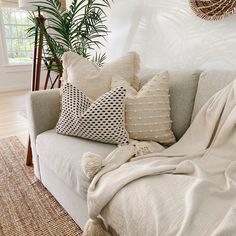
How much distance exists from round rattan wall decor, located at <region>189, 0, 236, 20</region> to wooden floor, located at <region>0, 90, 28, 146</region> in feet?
6.75

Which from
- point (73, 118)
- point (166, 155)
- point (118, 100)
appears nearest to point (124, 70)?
point (118, 100)

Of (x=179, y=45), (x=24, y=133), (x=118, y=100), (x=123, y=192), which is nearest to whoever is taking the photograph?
(x=123, y=192)

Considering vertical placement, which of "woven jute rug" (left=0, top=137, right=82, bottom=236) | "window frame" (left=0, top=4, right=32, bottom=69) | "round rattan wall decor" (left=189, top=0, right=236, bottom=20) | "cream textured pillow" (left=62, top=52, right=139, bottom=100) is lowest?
"woven jute rug" (left=0, top=137, right=82, bottom=236)

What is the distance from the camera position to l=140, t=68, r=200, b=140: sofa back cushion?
1.39 m

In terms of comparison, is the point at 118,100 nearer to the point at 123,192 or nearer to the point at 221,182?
the point at 123,192

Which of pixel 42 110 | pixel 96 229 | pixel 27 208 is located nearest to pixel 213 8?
pixel 42 110

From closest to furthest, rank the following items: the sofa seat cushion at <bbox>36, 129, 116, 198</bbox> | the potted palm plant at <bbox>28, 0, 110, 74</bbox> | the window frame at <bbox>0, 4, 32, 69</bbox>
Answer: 1. the sofa seat cushion at <bbox>36, 129, 116, 198</bbox>
2. the potted palm plant at <bbox>28, 0, 110, 74</bbox>
3. the window frame at <bbox>0, 4, 32, 69</bbox>

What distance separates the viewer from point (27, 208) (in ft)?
4.91

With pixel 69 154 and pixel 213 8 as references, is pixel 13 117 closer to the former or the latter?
pixel 69 154

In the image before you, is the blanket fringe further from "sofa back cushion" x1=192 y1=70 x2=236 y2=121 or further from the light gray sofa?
"sofa back cushion" x1=192 y1=70 x2=236 y2=121

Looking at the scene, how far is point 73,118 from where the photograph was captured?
132 cm

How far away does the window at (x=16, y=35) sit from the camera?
198 inches

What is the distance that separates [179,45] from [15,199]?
5.09ft

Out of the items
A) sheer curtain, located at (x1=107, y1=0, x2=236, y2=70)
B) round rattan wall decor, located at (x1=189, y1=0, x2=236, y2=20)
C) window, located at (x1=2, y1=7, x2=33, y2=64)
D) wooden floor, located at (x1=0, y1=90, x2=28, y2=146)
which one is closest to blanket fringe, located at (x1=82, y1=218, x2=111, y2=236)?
sheer curtain, located at (x1=107, y1=0, x2=236, y2=70)
